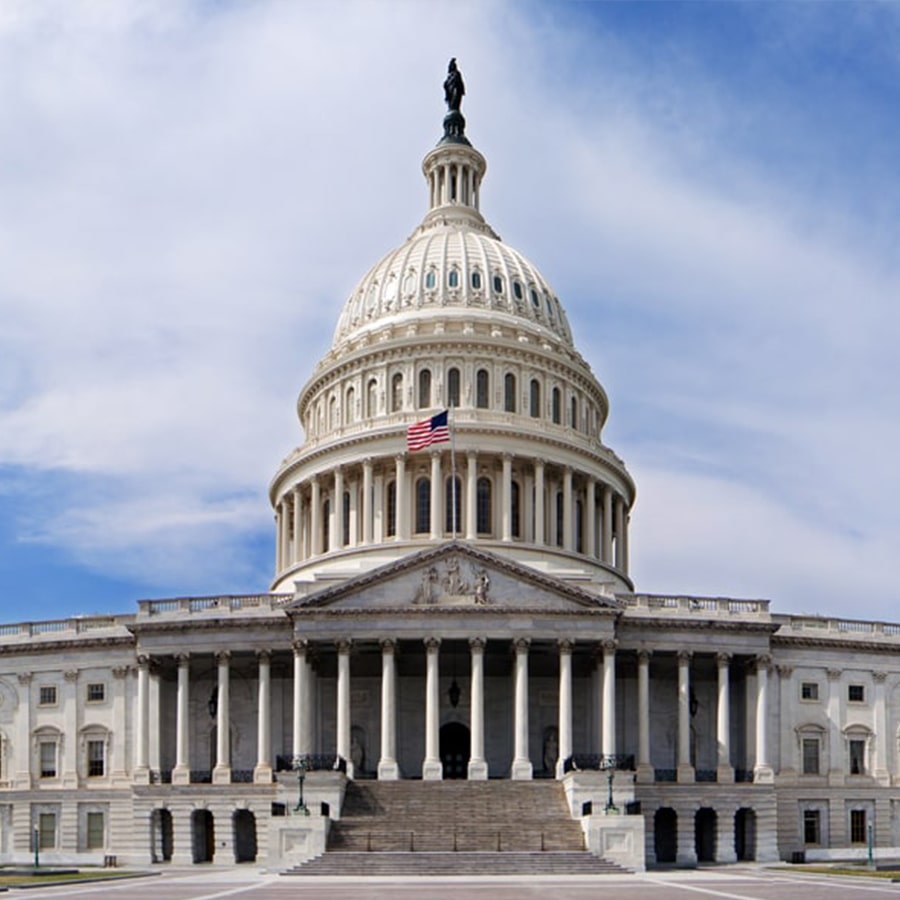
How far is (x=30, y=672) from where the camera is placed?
89062 millimetres

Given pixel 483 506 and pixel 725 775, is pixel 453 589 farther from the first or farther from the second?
pixel 483 506

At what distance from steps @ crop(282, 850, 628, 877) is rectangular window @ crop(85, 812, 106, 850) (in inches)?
1032

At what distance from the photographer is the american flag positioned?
89062mm

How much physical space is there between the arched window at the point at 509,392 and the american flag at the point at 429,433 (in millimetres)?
13352

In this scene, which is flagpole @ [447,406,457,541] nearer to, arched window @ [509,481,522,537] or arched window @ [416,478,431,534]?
arched window @ [416,478,431,534]

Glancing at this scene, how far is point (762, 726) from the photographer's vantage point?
8306 cm

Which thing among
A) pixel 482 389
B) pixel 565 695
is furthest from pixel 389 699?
pixel 482 389

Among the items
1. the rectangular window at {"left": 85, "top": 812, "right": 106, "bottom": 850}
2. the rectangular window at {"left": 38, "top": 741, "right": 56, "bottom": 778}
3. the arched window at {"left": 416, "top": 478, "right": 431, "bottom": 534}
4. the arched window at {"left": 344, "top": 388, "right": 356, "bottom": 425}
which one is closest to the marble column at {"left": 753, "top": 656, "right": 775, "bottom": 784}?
the arched window at {"left": 416, "top": 478, "right": 431, "bottom": 534}

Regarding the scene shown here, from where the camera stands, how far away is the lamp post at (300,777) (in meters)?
65.9

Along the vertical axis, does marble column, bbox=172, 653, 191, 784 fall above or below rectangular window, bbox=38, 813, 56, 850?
above

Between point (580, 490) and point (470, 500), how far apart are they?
34.3 ft

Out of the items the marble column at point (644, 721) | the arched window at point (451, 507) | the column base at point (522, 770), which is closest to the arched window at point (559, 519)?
the arched window at point (451, 507)

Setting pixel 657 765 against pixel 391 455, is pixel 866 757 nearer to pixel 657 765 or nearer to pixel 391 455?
pixel 657 765

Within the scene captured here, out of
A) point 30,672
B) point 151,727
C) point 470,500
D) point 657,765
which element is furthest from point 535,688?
point 30,672
